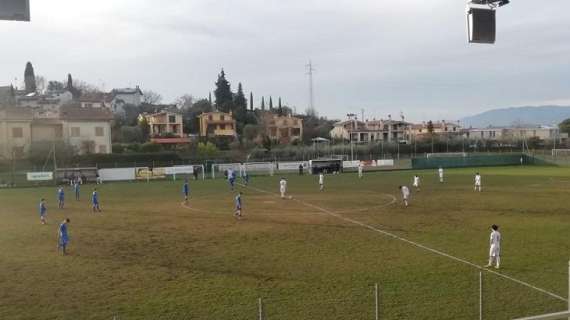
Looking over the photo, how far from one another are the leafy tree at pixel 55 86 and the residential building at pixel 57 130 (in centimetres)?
6610

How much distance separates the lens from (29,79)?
124m

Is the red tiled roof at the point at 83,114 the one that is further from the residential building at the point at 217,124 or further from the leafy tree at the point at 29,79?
the leafy tree at the point at 29,79

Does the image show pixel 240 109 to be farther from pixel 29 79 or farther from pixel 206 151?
pixel 29 79

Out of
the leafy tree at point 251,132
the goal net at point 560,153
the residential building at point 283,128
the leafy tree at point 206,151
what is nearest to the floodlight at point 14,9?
the leafy tree at point 206,151

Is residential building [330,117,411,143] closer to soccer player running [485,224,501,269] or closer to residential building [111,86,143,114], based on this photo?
residential building [111,86,143,114]

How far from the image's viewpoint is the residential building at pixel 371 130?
12100cm

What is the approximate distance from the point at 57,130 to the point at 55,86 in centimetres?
7331

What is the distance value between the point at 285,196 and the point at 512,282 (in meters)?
24.8

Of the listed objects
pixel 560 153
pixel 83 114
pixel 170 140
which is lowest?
pixel 560 153

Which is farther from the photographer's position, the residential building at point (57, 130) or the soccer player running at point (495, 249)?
the residential building at point (57, 130)

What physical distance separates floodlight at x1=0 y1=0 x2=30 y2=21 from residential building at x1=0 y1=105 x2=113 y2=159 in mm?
63830

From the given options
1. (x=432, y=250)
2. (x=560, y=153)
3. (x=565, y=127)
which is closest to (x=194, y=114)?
(x=560, y=153)

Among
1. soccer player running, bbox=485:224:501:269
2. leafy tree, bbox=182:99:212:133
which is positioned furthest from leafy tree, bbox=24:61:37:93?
soccer player running, bbox=485:224:501:269

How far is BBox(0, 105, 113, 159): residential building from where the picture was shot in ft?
214
